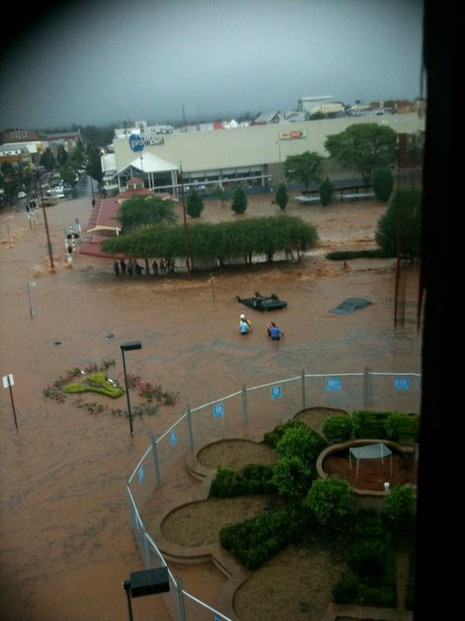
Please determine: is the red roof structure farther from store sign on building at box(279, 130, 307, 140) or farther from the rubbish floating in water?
store sign on building at box(279, 130, 307, 140)

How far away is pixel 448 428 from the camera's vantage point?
1.20m

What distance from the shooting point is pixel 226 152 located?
3167 cm

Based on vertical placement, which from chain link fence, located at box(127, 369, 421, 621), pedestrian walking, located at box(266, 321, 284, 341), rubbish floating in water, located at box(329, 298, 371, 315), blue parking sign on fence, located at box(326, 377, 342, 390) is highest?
blue parking sign on fence, located at box(326, 377, 342, 390)

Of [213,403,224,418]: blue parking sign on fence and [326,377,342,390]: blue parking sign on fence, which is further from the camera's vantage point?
[326,377,342,390]: blue parking sign on fence

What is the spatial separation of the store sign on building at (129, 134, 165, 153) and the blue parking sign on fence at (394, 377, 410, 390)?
83.1ft

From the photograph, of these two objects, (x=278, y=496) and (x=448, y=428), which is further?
(x=278, y=496)

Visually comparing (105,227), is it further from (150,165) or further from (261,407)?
(261,407)

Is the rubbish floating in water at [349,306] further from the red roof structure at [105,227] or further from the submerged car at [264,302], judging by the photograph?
the red roof structure at [105,227]

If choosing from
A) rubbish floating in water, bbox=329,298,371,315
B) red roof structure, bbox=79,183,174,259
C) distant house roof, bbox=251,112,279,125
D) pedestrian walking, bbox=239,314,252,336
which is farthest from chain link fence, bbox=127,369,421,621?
distant house roof, bbox=251,112,279,125

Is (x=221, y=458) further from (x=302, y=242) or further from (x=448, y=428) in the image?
(x=302, y=242)

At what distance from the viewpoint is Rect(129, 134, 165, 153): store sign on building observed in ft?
98.8

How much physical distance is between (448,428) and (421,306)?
0.28 meters

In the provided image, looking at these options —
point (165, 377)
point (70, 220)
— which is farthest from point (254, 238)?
point (70, 220)

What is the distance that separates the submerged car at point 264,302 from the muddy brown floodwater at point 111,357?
0.21 meters
